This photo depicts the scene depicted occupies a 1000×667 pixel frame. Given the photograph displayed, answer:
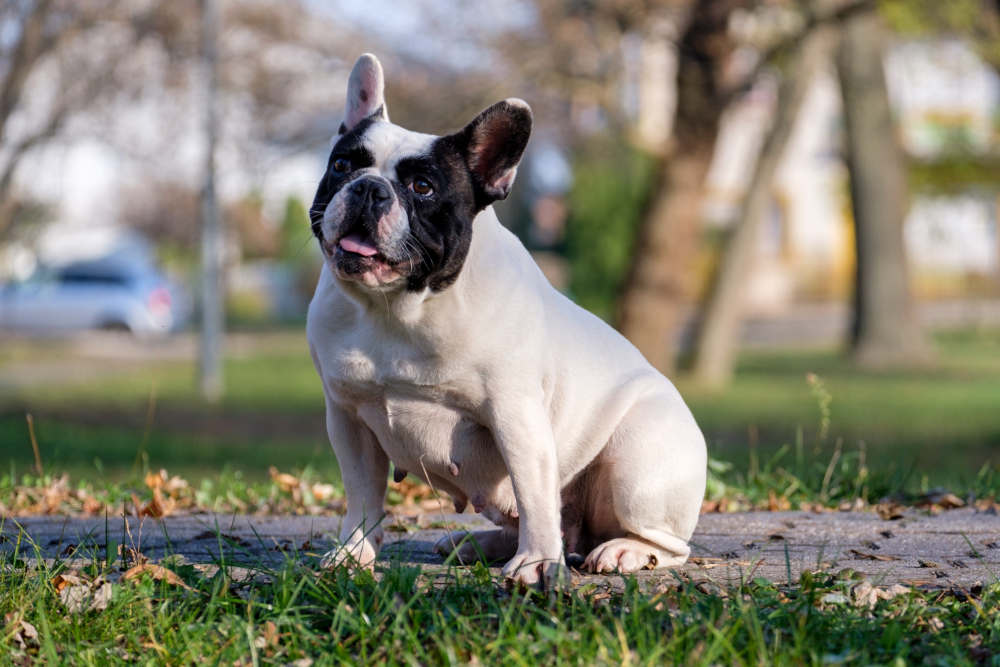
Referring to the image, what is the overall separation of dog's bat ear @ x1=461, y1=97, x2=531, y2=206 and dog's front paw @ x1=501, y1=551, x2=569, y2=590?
1082 millimetres

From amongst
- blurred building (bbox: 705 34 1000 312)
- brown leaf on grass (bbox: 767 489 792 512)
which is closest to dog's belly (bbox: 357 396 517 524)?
brown leaf on grass (bbox: 767 489 792 512)

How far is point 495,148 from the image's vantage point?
12.7 feet

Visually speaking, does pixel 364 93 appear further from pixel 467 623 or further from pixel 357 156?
pixel 467 623

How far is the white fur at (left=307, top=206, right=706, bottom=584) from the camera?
3766mm

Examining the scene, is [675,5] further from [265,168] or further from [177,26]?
[265,168]

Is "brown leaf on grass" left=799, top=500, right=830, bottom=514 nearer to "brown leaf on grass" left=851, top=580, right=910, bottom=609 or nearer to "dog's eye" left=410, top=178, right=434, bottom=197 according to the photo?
"brown leaf on grass" left=851, top=580, right=910, bottom=609

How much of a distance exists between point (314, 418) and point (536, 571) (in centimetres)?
1077

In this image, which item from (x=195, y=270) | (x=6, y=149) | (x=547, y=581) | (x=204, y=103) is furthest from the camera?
(x=195, y=270)

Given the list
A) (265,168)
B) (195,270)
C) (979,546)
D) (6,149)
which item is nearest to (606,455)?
(979,546)

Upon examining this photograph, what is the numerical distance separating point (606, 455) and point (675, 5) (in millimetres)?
11963

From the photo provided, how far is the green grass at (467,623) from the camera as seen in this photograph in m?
3.29

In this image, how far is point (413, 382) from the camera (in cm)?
377

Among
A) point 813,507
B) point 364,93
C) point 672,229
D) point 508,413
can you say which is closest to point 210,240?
point 672,229

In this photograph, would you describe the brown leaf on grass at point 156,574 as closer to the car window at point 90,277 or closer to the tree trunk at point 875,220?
the tree trunk at point 875,220
